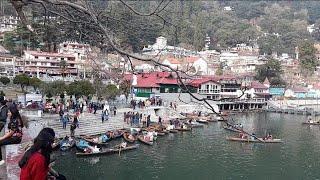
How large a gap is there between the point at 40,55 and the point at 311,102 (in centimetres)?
4492

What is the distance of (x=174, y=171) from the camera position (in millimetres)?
23188

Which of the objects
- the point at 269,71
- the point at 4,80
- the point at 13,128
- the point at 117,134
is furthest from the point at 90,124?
the point at 269,71

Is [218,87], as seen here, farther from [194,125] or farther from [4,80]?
[4,80]

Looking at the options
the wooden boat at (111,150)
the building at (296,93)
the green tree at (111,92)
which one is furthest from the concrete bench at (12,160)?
the building at (296,93)

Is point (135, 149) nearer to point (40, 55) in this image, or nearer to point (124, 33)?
point (124, 33)

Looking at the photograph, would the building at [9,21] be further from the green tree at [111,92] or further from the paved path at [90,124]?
the green tree at [111,92]

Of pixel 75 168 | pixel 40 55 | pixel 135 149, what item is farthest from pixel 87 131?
pixel 40 55

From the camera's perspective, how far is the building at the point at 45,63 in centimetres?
4981

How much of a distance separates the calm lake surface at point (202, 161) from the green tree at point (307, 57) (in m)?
56.9

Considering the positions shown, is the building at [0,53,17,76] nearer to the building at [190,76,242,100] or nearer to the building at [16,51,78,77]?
the building at [16,51,78,77]

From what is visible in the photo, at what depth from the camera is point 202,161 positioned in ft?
84.5

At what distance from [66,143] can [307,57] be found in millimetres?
74061

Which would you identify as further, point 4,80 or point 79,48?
point 4,80

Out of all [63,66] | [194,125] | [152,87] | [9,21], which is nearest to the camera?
[9,21]
